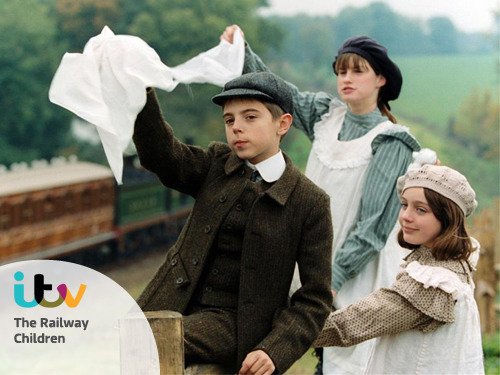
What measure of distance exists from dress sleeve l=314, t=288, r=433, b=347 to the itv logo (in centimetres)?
73

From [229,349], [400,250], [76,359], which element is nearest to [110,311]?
[76,359]

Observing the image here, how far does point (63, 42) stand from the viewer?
1119cm

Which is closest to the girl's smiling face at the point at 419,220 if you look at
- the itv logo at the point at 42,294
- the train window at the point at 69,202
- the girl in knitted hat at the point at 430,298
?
the girl in knitted hat at the point at 430,298

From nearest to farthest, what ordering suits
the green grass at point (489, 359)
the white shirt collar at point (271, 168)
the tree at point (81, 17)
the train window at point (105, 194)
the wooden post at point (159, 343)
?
the wooden post at point (159, 343) → the white shirt collar at point (271, 168) → the green grass at point (489, 359) → the train window at point (105, 194) → the tree at point (81, 17)

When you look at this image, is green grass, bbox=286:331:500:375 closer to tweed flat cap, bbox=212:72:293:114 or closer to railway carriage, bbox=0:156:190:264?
railway carriage, bbox=0:156:190:264

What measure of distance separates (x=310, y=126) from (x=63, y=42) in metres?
8.09

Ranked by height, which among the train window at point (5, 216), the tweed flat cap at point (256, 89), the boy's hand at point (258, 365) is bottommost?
the train window at point (5, 216)

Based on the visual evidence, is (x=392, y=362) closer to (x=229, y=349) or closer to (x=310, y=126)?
(x=229, y=349)

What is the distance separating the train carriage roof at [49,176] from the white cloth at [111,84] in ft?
22.3

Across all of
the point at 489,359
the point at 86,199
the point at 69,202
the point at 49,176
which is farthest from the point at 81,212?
the point at 489,359

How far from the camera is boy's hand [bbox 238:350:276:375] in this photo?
2.26 meters

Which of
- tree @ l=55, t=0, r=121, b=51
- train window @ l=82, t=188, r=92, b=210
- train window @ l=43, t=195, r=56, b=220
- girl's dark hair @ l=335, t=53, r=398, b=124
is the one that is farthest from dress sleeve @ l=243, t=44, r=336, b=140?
tree @ l=55, t=0, r=121, b=51

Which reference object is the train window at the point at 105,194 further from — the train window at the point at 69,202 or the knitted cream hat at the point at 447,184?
the knitted cream hat at the point at 447,184

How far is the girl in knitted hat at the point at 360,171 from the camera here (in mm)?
3289
